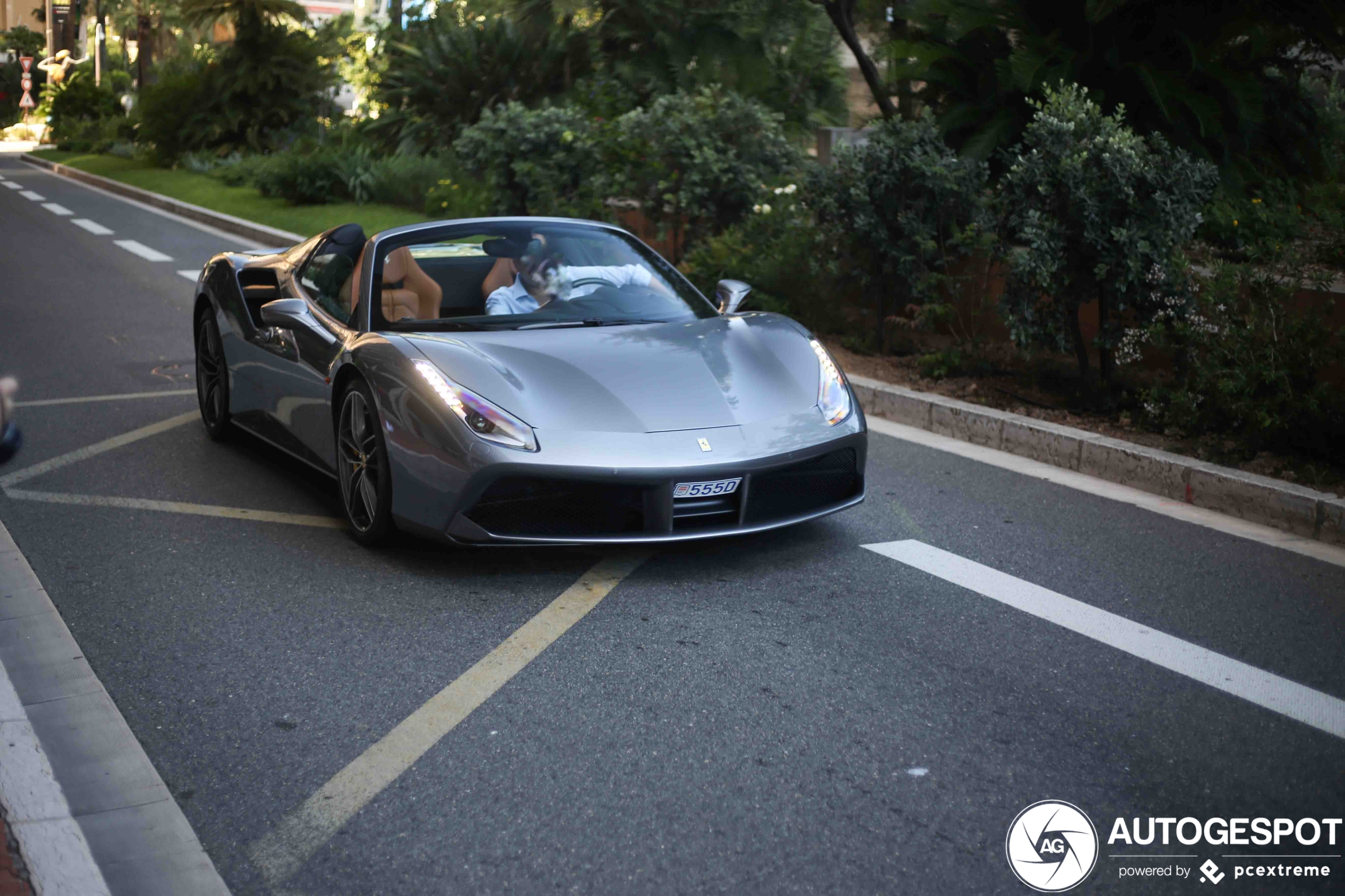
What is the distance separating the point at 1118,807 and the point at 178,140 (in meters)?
32.6

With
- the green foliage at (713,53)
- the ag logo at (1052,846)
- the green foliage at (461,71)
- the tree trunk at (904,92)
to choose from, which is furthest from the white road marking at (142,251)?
the ag logo at (1052,846)

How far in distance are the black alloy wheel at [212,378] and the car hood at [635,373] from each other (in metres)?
2.11

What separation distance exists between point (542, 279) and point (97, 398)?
374cm

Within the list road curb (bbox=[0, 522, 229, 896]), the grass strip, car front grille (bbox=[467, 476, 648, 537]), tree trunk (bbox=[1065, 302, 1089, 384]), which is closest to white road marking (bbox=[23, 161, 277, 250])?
the grass strip

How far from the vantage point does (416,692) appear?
388 cm

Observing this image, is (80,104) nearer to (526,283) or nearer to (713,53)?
(713,53)

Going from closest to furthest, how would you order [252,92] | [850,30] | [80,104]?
1. [850,30]
2. [252,92]
3. [80,104]

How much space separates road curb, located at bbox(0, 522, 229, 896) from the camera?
2871 millimetres

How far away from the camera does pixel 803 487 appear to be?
4.96 m

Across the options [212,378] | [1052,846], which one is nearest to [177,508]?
[212,378]

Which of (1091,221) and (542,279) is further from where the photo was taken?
(1091,221)

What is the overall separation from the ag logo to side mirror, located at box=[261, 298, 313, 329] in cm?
375

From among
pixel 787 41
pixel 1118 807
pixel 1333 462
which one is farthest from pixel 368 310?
pixel 787 41

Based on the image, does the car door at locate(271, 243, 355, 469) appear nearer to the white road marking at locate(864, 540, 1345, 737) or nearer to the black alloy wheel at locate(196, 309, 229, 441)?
the black alloy wheel at locate(196, 309, 229, 441)
